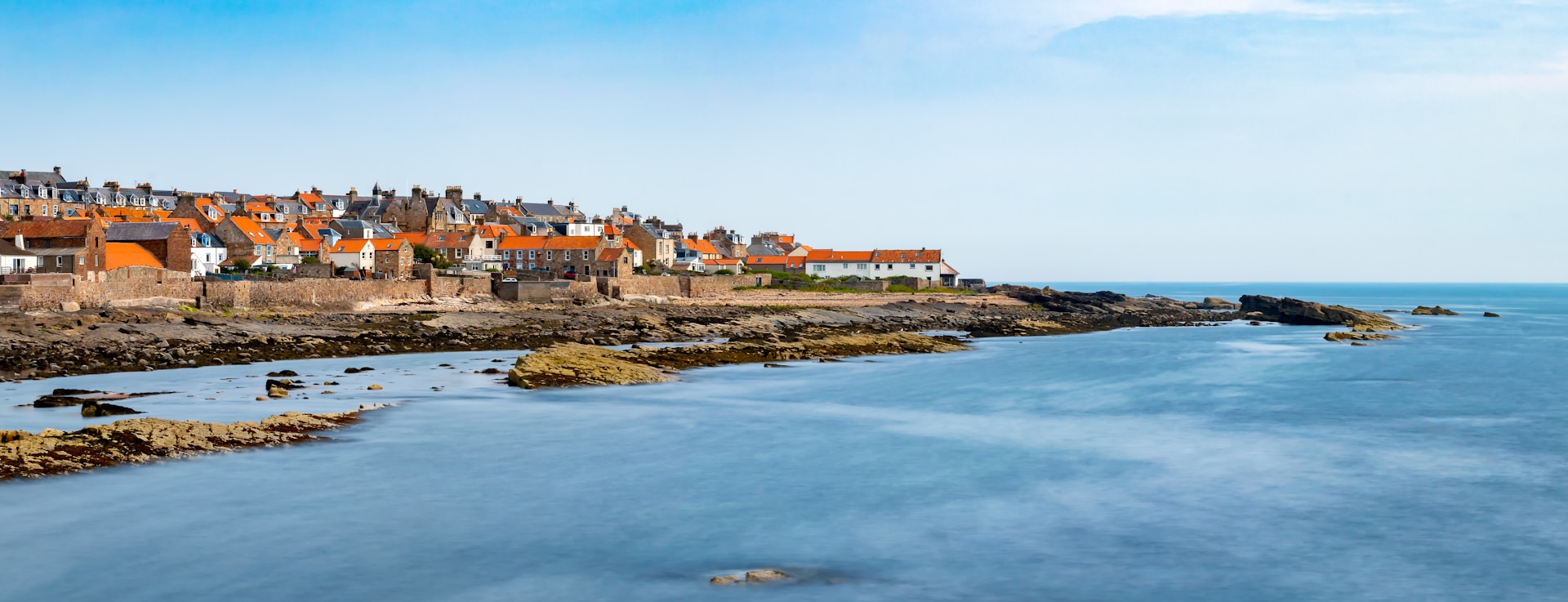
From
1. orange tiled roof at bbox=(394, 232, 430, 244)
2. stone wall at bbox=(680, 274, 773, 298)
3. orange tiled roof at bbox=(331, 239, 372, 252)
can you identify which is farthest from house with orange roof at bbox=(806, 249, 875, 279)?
orange tiled roof at bbox=(331, 239, 372, 252)

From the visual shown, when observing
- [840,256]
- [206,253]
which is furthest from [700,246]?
[206,253]

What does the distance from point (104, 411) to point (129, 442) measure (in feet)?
14.5

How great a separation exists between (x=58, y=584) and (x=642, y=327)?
139ft

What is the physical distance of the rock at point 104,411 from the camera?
78.0ft

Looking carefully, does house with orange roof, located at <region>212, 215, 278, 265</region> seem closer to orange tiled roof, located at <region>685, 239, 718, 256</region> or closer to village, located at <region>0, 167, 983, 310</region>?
village, located at <region>0, 167, 983, 310</region>

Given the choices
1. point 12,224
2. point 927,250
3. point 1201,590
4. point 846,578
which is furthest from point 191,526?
point 927,250

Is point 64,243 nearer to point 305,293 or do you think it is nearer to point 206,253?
point 305,293

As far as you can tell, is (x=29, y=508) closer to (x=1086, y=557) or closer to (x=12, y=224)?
(x=1086, y=557)

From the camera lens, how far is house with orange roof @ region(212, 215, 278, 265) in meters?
71.6

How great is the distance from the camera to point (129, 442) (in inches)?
799

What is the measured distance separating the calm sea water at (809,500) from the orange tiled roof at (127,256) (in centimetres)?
2630

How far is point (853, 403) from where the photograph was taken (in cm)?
3231

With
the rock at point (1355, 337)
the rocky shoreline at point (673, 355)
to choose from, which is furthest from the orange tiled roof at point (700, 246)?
the rock at point (1355, 337)

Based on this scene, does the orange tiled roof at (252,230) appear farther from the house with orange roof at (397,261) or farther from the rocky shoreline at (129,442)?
the rocky shoreline at (129,442)
